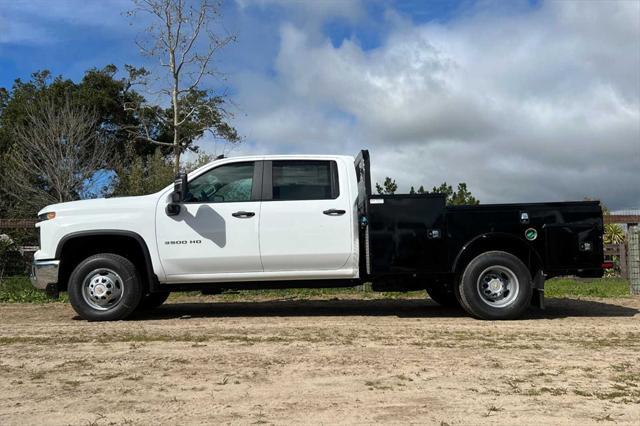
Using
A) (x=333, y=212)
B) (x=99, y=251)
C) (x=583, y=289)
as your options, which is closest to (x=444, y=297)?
(x=333, y=212)

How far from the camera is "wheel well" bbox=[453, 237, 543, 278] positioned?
25.3 ft

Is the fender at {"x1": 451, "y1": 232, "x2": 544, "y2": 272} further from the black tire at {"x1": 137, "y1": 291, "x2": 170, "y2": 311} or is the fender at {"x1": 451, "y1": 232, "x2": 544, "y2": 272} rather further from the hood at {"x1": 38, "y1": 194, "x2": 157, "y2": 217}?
the black tire at {"x1": 137, "y1": 291, "x2": 170, "y2": 311}

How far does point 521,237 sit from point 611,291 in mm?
5201

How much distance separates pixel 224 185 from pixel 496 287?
375 cm

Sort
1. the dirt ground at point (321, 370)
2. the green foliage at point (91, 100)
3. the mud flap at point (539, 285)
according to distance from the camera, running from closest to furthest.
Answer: the dirt ground at point (321, 370)
the mud flap at point (539, 285)
the green foliage at point (91, 100)

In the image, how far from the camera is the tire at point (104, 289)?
25.0ft

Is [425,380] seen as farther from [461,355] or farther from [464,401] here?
[461,355]

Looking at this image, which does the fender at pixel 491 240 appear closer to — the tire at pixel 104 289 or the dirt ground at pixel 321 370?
the dirt ground at pixel 321 370

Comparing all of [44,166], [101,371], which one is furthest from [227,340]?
[44,166]

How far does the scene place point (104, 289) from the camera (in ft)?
25.2

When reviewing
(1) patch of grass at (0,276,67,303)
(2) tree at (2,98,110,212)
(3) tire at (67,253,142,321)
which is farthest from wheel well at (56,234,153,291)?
(2) tree at (2,98,110,212)

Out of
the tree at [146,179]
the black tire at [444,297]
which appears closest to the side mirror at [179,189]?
the black tire at [444,297]

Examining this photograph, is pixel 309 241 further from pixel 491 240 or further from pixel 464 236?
pixel 491 240

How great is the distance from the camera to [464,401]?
4.25 metres
